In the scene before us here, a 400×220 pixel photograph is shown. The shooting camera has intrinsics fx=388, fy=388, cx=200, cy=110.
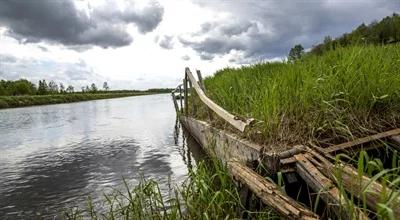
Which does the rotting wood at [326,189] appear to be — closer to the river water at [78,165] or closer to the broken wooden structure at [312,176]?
the broken wooden structure at [312,176]

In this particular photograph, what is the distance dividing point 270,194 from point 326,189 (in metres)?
0.51

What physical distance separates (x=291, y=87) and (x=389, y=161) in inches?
70.1

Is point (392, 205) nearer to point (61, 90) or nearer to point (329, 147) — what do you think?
point (329, 147)

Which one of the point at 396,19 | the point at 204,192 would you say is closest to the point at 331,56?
the point at 204,192

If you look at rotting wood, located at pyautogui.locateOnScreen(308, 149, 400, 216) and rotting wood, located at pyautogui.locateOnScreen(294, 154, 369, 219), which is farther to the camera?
rotting wood, located at pyautogui.locateOnScreen(294, 154, 369, 219)

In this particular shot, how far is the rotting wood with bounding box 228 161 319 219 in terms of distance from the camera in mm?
3215

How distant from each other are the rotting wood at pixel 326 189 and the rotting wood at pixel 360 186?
0.29 feet

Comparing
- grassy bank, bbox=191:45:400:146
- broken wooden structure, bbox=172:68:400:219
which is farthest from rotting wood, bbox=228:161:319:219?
grassy bank, bbox=191:45:400:146

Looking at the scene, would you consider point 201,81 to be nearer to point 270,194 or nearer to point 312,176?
point 312,176

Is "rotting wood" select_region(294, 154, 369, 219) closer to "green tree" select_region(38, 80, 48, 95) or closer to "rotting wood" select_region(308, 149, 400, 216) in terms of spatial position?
"rotting wood" select_region(308, 149, 400, 216)

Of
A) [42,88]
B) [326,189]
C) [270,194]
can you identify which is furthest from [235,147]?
[42,88]

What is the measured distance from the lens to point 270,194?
3641 mm

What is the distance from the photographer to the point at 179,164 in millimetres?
10562

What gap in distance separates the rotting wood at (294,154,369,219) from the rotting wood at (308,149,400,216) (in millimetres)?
89
